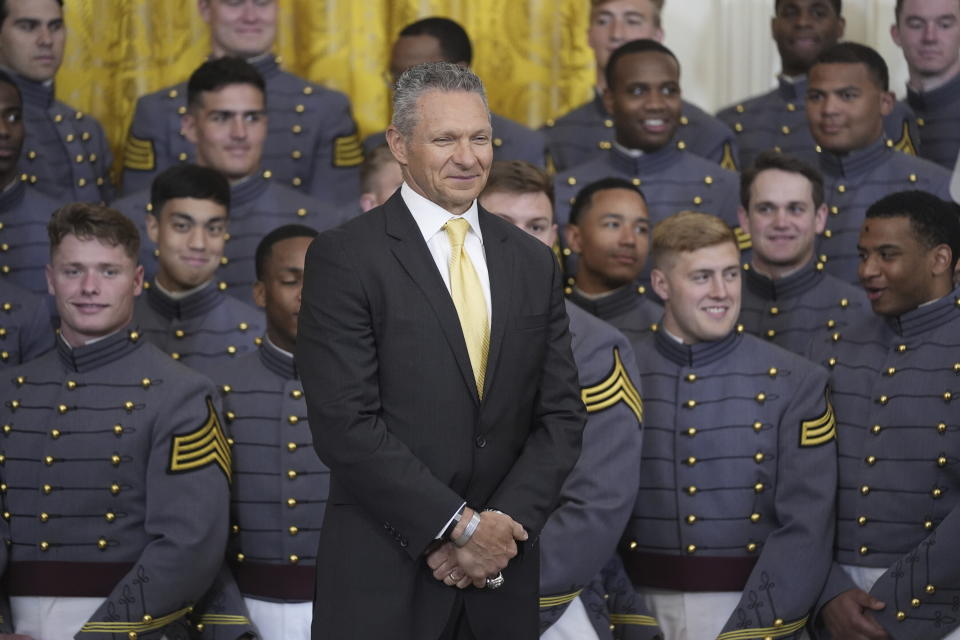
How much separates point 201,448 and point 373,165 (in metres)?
1.36

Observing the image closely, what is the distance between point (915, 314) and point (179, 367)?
1.89m

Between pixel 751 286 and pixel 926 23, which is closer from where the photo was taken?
pixel 751 286

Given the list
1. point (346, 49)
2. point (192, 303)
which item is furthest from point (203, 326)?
point (346, 49)

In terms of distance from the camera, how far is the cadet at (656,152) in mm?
5234

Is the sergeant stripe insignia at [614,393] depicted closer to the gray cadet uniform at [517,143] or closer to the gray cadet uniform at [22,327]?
the gray cadet uniform at [517,143]

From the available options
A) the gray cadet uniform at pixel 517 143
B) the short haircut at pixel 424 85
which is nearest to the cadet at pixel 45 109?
the gray cadet uniform at pixel 517 143

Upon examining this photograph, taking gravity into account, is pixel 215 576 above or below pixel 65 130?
below

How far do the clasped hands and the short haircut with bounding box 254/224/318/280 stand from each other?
192 cm

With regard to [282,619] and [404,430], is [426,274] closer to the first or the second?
[404,430]

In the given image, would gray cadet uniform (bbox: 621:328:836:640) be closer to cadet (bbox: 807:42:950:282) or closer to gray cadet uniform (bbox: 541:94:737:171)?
cadet (bbox: 807:42:950:282)

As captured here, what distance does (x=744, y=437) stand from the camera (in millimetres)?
4152

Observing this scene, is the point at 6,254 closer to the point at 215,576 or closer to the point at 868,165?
the point at 215,576

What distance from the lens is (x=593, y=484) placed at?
4020mm

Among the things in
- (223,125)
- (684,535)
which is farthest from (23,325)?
(684,535)
